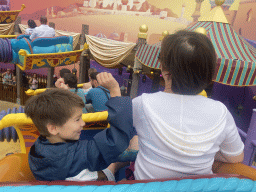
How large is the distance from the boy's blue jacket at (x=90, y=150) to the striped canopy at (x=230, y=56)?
1960mm

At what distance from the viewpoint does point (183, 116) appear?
63cm

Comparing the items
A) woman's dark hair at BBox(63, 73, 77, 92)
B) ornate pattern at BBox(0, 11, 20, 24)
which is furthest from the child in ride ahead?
ornate pattern at BBox(0, 11, 20, 24)

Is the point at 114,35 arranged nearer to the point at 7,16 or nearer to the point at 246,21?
the point at 7,16

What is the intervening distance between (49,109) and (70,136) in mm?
135

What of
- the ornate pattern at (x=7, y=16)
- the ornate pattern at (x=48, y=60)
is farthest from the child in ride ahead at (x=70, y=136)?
the ornate pattern at (x=7, y=16)

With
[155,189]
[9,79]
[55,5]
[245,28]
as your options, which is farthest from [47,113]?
[55,5]

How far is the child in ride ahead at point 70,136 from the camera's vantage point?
668 mm

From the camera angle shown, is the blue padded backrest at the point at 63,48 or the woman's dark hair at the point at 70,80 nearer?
the woman's dark hair at the point at 70,80

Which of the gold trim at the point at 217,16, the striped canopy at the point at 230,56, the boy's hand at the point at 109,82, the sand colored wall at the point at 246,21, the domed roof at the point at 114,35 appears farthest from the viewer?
the domed roof at the point at 114,35

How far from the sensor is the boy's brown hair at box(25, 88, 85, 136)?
0.75 metres

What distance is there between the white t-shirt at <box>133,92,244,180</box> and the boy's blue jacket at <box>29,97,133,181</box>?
0.06 metres

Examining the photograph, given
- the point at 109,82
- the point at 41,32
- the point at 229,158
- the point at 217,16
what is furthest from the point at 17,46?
the point at 229,158

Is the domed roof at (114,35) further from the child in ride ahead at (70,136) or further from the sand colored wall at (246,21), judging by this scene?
the child in ride ahead at (70,136)

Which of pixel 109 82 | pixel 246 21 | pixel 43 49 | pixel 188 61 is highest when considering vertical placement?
A: pixel 246 21
